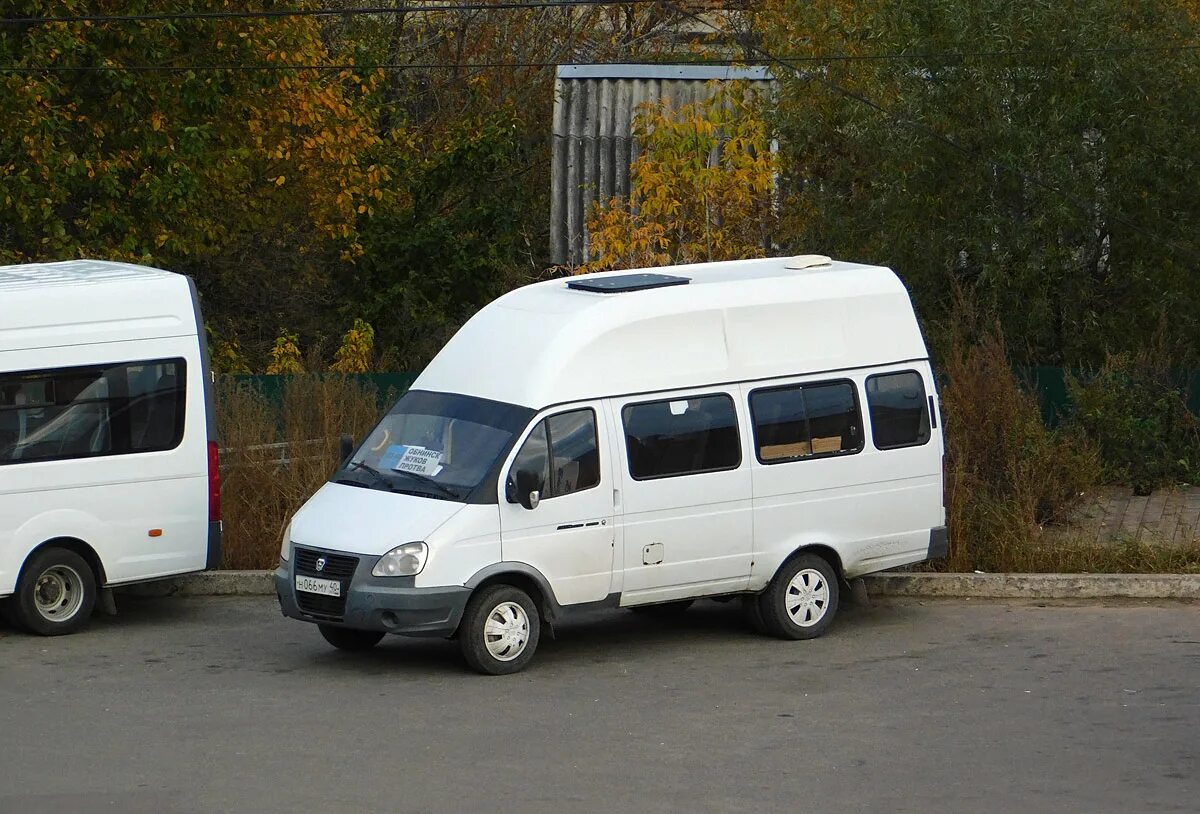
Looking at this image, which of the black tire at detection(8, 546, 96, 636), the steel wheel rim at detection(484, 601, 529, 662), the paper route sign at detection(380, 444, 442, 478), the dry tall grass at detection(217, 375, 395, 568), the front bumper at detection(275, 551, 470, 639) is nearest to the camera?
the front bumper at detection(275, 551, 470, 639)

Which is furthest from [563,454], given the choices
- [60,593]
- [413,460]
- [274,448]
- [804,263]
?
[274,448]

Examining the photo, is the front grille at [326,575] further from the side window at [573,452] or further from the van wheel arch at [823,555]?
the van wheel arch at [823,555]

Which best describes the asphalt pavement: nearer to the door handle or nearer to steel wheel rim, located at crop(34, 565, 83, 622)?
steel wheel rim, located at crop(34, 565, 83, 622)

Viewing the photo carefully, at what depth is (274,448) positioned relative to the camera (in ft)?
48.7

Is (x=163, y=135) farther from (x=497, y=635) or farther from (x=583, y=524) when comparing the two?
(x=497, y=635)

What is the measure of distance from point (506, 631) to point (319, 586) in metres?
1.17

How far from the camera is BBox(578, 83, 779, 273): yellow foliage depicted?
1845cm

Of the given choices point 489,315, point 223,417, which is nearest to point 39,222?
point 223,417

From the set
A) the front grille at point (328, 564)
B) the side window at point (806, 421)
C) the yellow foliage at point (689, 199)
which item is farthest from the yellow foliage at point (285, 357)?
the side window at point (806, 421)

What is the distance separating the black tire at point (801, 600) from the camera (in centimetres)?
1164

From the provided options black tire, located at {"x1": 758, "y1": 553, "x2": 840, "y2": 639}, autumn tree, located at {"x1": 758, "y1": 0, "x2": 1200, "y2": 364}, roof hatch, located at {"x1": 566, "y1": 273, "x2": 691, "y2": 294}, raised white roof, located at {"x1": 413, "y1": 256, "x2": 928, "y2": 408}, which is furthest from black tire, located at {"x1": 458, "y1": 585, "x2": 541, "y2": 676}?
autumn tree, located at {"x1": 758, "y1": 0, "x2": 1200, "y2": 364}

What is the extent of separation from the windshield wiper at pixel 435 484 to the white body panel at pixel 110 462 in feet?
7.27

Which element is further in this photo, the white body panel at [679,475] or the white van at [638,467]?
the white body panel at [679,475]

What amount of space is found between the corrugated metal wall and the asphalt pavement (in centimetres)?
1251
